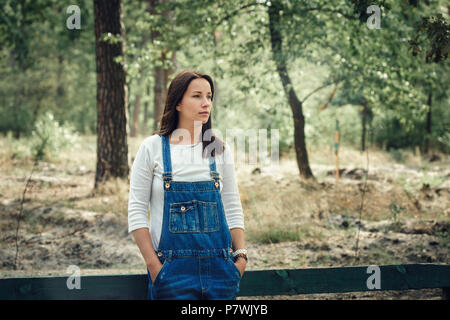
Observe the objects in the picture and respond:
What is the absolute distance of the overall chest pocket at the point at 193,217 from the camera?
6.99ft

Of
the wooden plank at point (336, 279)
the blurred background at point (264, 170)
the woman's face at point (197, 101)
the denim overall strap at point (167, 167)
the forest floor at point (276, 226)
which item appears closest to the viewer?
the denim overall strap at point (167, 167)

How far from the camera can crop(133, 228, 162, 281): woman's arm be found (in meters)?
2.07

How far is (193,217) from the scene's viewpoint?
2156mm

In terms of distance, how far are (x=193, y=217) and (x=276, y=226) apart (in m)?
4.29

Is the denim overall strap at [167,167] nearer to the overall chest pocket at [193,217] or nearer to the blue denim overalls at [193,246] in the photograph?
the blue denim overalls at [193,246]

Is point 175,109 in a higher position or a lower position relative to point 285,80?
lower

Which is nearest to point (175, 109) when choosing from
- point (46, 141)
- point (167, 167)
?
point (167, 167)

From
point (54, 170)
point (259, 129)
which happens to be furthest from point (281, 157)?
point (54, 170)

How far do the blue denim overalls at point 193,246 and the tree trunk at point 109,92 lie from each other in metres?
6.13

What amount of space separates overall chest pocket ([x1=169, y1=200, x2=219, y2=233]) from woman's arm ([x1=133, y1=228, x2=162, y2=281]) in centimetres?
13

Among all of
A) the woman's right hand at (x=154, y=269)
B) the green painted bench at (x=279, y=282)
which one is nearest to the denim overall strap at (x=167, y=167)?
the woman's right hand at (x=154, y=269)

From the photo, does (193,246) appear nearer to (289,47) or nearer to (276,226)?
(276,226)

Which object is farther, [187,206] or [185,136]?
[185,136]

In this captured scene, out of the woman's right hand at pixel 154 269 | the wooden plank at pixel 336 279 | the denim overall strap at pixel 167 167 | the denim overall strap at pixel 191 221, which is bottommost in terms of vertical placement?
the wooden plank at pixel 336 279
